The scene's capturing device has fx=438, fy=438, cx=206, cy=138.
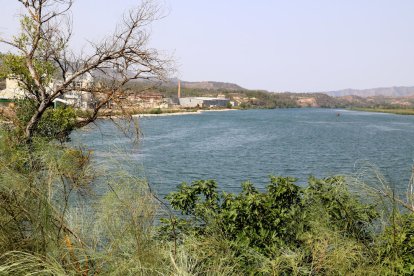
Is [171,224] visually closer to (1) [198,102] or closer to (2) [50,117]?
(2) [50,117]

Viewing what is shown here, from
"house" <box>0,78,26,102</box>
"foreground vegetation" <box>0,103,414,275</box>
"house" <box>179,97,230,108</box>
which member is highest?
"house" <box>0,78,26,102</box>

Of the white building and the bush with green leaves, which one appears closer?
the bush with green leaves

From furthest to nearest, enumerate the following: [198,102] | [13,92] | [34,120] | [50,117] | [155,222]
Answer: [198,102] < [13,92] < [50,117] < [34,120] < [155,222]

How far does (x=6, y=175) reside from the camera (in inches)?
154

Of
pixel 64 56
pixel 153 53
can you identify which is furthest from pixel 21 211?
pixel 64 56

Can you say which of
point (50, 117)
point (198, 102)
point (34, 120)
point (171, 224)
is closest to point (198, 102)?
point (198, 102)

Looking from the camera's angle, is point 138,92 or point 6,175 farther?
point 138,92

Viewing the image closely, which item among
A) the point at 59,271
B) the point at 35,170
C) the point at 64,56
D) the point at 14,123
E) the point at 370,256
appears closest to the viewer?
the point at 59,271

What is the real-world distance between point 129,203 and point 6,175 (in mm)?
1126

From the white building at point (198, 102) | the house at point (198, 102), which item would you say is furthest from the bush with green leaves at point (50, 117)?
the white building at point (198, 102)

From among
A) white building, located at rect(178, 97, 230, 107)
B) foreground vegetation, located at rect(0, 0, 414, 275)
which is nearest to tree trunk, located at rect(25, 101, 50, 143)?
foreground vegetation, located at rect(0, 0, 414, 275)

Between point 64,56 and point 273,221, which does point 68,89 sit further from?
point 273,221

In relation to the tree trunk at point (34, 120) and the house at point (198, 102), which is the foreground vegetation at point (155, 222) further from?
the house at point (198, 102)

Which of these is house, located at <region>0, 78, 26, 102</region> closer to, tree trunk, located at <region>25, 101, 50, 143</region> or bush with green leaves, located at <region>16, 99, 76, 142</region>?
bush with green leaves, located at <region>16, 99, 76, 142</region>
